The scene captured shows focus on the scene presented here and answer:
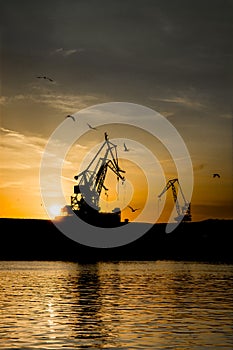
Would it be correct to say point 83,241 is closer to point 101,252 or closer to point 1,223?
point 101,252

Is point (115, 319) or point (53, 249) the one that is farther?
point (53, 249)

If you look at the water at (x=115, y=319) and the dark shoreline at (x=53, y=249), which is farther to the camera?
the dark shoreline at (x=53, y=249)

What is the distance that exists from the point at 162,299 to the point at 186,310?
336 inches

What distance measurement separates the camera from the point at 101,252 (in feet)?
617

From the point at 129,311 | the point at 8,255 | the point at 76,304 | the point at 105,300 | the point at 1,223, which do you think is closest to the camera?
the point at 129,311

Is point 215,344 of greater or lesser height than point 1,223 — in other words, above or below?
below

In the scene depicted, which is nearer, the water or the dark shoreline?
the water

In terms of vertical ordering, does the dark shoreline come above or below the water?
above

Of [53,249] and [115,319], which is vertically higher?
[53,249]

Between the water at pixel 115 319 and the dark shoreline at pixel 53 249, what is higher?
the dark shoreline at pixel 53 249

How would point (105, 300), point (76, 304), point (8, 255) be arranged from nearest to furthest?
point (76, 304) → point (105, 300) → point (8, 255)

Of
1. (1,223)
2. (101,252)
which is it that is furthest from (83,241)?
(1,223)

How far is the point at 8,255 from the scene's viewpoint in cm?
17812

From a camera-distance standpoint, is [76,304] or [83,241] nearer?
[76,304]
